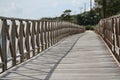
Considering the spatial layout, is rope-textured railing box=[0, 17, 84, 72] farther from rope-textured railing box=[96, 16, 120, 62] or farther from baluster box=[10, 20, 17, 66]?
rope-textured railing box=[96, 16, 120, 62]

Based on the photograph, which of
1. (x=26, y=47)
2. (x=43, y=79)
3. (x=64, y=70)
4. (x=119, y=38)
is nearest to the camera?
(x=43, y=79)

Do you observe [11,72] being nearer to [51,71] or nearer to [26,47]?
[51,71]

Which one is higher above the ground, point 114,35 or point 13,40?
point 13,40

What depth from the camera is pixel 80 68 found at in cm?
1197

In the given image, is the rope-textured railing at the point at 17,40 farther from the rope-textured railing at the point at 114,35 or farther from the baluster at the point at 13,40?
the rope-textured railing at the point at 114,35

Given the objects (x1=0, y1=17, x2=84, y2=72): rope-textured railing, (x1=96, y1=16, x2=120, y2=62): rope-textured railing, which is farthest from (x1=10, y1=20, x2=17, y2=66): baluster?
(x1=96, y1=16, x2=120, y2=62): rope-textured railing

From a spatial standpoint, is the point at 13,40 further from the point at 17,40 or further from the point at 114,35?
the point at 114,35

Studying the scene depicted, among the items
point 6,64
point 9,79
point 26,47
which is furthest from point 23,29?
point 9,79

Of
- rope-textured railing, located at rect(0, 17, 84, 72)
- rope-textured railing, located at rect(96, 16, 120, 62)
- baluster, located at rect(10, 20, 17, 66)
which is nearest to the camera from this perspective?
rope-textured railing, located at rect(0, 17, 84, 72)

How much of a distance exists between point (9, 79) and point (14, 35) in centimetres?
245

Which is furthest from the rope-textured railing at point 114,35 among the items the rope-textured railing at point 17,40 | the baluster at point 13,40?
the baluster at point 13,40

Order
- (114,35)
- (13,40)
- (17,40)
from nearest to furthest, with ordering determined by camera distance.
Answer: (13,40) → (17,40) → (114,35)

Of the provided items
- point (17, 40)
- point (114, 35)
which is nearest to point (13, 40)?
point (17, 40)

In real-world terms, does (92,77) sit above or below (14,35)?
below
